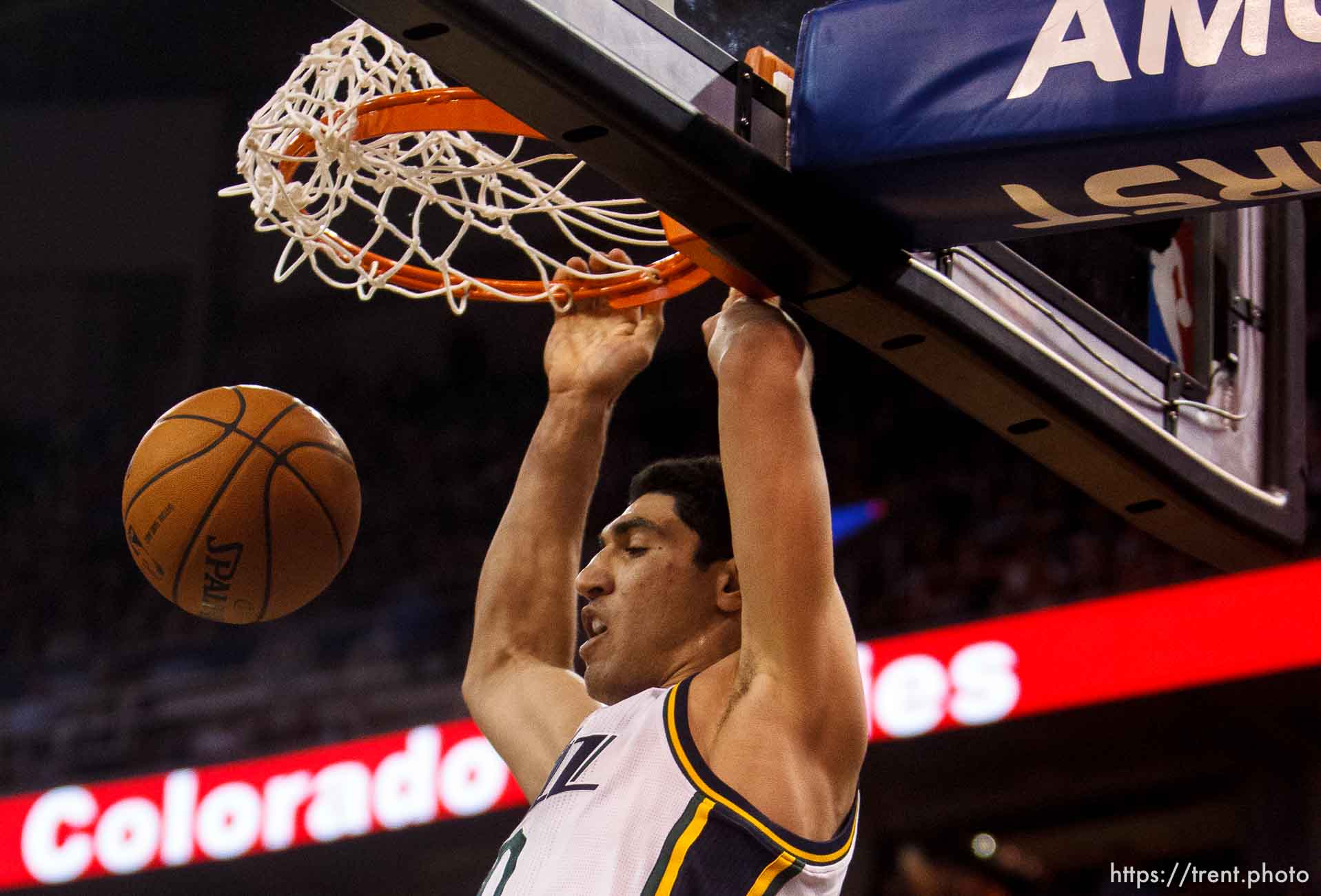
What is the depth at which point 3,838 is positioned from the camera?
8.12 meters

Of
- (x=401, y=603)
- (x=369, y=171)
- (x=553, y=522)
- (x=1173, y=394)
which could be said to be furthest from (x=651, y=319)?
(x=401, y=603)

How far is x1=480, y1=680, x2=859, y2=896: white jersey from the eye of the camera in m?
1.95

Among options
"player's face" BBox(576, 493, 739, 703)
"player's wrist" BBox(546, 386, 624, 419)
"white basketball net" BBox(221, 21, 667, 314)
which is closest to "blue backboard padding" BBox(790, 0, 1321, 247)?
"white basketball net" BBox(221, 21, 667, 314)

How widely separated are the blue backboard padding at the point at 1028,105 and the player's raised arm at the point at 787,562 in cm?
27

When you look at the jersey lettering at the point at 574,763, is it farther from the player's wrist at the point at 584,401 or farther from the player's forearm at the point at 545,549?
the player's wrist at the point at 584,401

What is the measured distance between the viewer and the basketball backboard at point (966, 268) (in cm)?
183

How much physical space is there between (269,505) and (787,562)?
1.00 meters

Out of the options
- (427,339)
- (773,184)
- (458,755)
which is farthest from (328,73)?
(427,339)

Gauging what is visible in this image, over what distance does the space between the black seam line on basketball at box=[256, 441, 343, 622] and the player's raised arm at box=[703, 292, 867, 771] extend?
858 mm

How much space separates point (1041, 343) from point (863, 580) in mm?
5714

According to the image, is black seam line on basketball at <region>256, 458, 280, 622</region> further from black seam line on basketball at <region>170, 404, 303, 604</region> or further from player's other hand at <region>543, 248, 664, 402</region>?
player's other hand at <region>543, 248, 664, 402</region>

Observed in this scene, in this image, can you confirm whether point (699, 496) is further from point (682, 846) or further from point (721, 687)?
point (682, 846)

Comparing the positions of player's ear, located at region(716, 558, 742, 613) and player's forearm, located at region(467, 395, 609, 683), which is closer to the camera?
player's ear, located at region(716, 558, 742, 613)

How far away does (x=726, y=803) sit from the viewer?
6.47 ft
